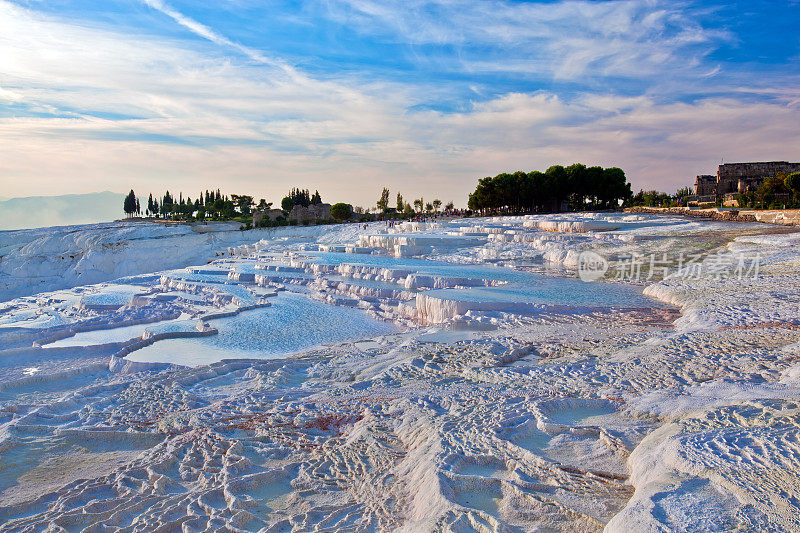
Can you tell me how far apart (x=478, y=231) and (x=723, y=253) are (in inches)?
469

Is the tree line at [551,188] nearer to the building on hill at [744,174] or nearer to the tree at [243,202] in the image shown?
the building on hill at [744,174]

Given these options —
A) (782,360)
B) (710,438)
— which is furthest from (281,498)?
(782,360)

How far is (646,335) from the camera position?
6.23m

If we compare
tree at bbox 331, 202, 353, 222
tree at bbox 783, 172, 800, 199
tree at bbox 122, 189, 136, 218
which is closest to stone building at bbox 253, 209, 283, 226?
tree at bbox 331, 202, 353, 222

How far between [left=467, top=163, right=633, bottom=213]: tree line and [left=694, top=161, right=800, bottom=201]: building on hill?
726 cm

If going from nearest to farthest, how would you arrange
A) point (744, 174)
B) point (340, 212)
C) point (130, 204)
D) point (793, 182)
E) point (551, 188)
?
point (793, 182)
point (744, 174)
point (551, 188)
point (340, 212)
point (130, 204)

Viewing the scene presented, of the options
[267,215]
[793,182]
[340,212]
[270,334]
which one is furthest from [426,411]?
[340,212]

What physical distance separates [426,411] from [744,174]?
1840 inches

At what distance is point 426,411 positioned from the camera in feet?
14.4

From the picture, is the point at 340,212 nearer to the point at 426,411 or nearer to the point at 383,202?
the point at 383,202

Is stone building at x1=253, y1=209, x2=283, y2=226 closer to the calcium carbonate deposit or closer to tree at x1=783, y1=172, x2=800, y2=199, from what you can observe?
the calcium carbonate deposit

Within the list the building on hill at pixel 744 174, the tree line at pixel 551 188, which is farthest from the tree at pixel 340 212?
the building on hill at pixel 744 174

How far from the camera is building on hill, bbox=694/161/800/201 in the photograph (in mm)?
39188

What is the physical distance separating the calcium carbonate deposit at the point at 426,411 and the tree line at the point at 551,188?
109 feet
